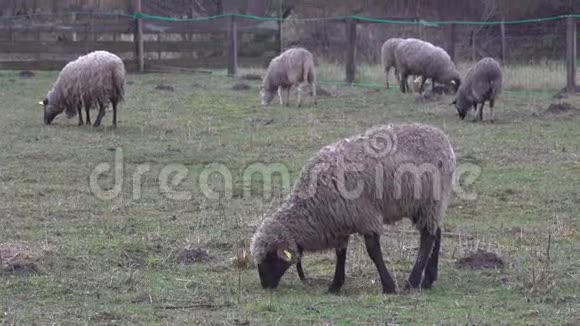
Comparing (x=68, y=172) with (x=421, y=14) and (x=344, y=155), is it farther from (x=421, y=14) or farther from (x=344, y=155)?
(x=421, y=14)

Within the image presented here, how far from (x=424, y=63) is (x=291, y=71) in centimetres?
349

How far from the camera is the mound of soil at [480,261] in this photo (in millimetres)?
8070

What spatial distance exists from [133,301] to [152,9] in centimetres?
3640

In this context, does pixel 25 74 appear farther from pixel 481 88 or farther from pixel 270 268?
pixel 270 268

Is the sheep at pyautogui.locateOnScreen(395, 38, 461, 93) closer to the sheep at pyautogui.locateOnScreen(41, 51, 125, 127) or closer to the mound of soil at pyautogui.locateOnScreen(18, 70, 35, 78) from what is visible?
the sheep at pyautogui.locateOnScreen(41, 51, 125, 127)

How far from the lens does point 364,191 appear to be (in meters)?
7.45

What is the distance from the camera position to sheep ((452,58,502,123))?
59.5 ft

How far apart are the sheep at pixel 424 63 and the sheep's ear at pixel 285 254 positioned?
50.6ft

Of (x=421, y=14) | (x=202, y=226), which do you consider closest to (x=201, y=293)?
(x=202, y=226)

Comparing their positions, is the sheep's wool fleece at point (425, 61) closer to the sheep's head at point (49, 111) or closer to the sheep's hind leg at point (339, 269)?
the sheep's head at point (49, 111)

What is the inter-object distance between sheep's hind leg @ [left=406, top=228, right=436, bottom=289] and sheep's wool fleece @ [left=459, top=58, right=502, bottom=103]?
35.6 ft

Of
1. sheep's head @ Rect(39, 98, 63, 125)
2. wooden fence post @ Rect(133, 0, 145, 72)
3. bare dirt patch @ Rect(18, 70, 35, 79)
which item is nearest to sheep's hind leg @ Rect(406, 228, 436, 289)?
sheep's head @ Rect(39, 98, 63, 125)

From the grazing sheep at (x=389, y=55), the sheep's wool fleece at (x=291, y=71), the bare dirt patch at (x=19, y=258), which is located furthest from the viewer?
the grazing sheep at (x=389, y=55)

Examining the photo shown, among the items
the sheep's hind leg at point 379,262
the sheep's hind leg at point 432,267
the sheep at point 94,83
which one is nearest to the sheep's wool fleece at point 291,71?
the sheep at point 94,83
